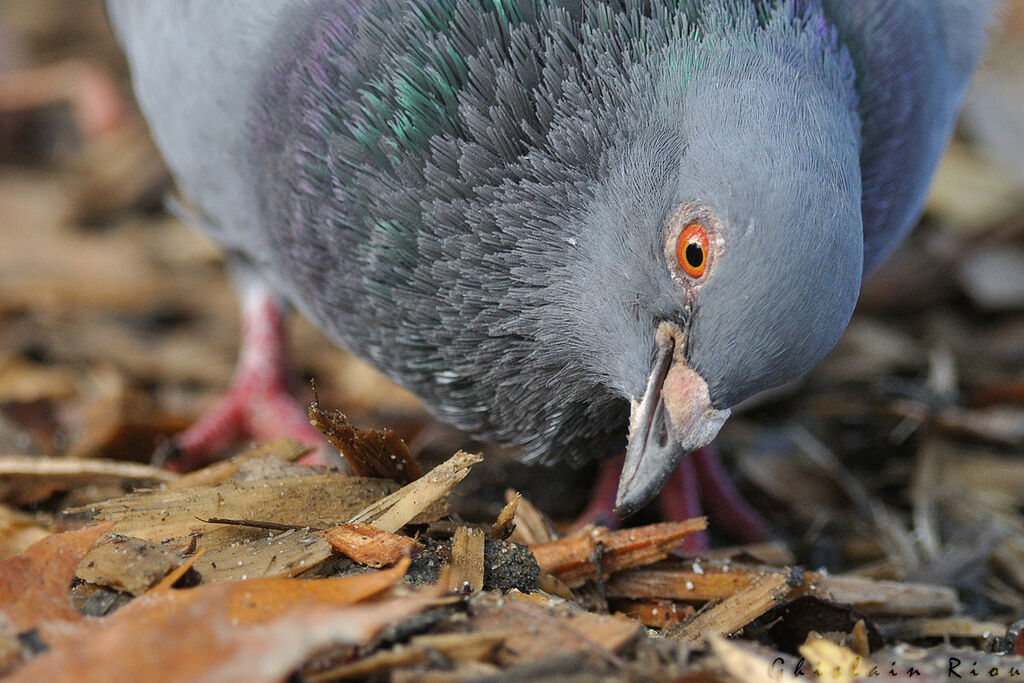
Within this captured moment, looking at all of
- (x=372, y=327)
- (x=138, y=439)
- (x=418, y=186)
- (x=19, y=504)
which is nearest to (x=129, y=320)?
(x=138, y=439)

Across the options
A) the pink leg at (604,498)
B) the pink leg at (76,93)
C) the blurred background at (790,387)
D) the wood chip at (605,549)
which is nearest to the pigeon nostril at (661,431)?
the wood chip at (605,549)

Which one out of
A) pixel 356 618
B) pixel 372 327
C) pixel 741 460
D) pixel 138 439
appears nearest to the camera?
A: pixel 356 618

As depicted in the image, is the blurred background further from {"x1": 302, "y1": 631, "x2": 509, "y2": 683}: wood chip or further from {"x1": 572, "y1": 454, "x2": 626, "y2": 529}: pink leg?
{"x1": 302, "y1": 631, "x2": 509, "y2": 683}: wood chip

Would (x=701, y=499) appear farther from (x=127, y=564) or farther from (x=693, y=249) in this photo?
(x=127, y=564)

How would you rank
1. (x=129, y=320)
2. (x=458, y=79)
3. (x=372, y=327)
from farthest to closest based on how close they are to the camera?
(x=129, y=320)
(x=372, y=327)
(x=458, y=79)

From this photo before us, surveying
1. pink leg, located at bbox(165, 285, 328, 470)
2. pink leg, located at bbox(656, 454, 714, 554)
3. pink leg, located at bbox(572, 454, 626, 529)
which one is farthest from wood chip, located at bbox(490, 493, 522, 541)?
pink leg, located at bbox(165, 285, 328, 470)

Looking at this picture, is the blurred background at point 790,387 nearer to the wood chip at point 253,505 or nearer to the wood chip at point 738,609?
the wood chip at point 253,505

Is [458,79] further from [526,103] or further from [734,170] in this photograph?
[734,170]
